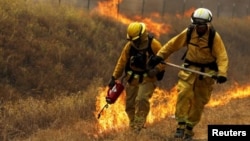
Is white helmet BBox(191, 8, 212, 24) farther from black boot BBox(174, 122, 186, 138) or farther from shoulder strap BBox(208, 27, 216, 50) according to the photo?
black boot BBox(174, 122, 186, 138)

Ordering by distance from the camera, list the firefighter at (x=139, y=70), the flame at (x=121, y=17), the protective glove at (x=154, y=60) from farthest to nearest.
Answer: the flame at (x=121, y=17) < the firefighter at (x=139, y=70) < the protective glove at (x=154, y=60)

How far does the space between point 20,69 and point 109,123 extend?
5082 millimetres

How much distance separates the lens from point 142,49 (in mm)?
7840

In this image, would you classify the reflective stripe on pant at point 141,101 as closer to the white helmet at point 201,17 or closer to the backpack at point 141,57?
the backpack at point 141,57

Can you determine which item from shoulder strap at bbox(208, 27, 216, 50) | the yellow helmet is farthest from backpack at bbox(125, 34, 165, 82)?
shoulder strap at bbox(208, 27, 216, 50)

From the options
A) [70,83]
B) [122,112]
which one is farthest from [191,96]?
[70,83]

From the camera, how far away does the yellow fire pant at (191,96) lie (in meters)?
Result: 6.89

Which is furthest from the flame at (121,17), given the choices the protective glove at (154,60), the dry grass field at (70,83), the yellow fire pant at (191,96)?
the yellow fire pant at (191,96)

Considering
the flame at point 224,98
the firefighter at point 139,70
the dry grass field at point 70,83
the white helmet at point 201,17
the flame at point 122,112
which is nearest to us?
the white helmet at point 201,17

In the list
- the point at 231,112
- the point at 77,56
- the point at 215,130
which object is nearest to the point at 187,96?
the point at 215,130

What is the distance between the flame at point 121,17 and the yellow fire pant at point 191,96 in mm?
14813

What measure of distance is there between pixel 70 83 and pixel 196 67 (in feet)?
26.5

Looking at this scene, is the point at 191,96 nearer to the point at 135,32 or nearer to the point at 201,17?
the point at 201,17

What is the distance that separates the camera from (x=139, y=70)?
25.9 ft
